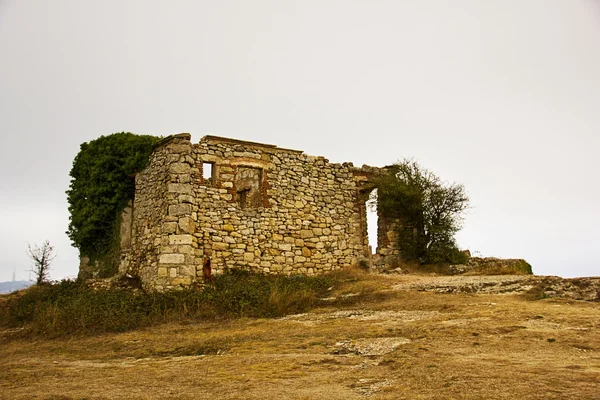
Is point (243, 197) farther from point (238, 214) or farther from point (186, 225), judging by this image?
point (186, 225)

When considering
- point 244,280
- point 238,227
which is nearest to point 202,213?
point 238,227

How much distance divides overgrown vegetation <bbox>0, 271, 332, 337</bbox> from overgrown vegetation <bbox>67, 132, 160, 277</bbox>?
2337 millimetres

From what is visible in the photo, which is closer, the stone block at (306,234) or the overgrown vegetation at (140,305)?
the overgrown vegetation at (140,305)

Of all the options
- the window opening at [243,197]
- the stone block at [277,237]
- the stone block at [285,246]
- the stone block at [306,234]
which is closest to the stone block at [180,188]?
the window opening at [243,197]

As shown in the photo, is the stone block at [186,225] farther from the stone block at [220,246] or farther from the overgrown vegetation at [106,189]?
the overgrown vegetation at [106,189]

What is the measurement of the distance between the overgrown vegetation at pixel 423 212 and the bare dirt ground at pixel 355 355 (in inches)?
243

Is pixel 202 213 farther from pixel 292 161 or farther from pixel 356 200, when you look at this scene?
pixel 356 200

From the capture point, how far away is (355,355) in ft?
25.5

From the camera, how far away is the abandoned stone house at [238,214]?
48.5 feet

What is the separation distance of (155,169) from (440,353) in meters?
10.8

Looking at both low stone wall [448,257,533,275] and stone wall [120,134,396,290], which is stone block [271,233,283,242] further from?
low stone wall [448,257,533,275]

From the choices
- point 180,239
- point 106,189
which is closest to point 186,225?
point 180,239

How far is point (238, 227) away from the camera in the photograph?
1586cm

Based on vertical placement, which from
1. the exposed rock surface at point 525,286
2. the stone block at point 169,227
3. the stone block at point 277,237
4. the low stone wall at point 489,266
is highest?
the stone block at point 169,227
